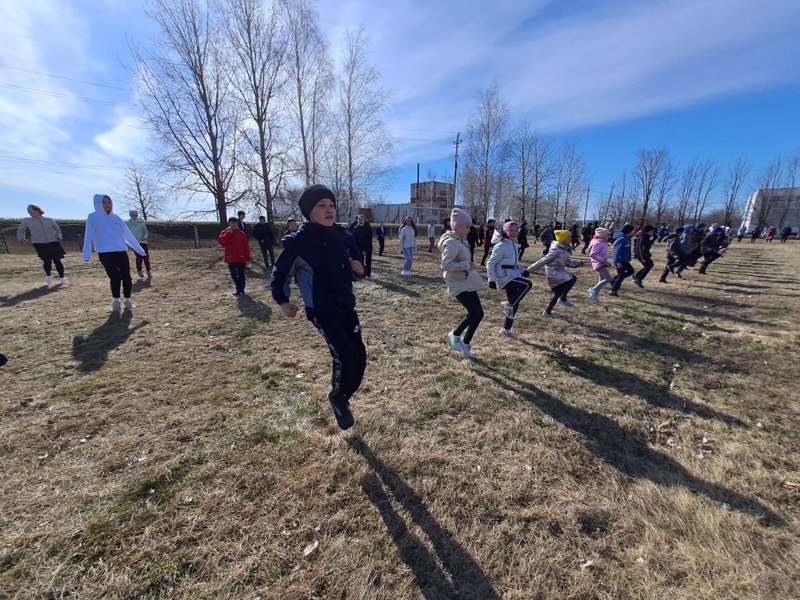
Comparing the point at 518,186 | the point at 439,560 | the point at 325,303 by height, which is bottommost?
the point at 439,560

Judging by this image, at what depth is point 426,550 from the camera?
206 cm

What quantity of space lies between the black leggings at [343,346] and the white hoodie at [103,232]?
541cm

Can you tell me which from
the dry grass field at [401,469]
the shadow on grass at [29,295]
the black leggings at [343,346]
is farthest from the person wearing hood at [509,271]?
the shadow on grass at [29,295]

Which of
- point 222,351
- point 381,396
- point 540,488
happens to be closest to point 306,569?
point 540,488

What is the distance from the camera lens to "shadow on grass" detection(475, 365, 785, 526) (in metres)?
2.41

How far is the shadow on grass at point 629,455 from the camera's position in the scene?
Answer: 7.91 ft

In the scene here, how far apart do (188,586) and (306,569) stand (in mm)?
597

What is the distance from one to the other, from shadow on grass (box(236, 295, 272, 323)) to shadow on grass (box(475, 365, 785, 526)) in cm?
478

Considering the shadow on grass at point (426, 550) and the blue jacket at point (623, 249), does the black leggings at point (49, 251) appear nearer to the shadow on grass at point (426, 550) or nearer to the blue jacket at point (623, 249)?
the shadow on grass at point (426, 550)

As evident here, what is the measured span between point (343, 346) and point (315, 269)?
68 cm

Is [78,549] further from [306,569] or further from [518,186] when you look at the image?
[518,186]

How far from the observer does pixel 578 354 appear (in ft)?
16.6

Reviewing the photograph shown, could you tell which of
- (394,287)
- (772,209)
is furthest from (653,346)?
(772,209)

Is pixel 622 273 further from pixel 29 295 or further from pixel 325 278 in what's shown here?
pixel 29 295
